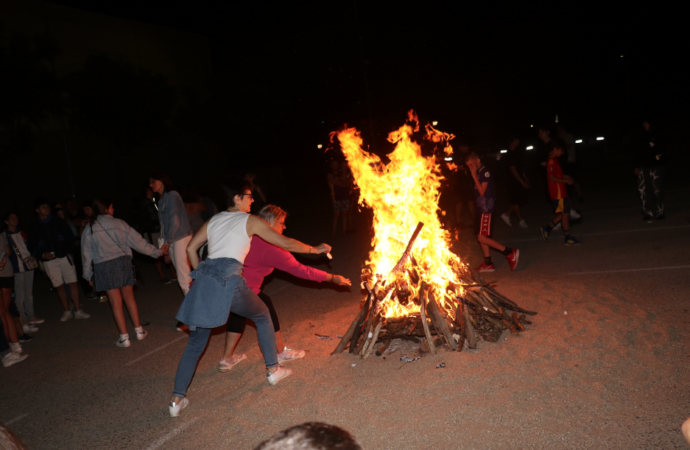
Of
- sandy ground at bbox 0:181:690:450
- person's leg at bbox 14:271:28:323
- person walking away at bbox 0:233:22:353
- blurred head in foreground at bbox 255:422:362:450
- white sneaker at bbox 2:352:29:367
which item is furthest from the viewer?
person's leg at bbox 14:271:28:323

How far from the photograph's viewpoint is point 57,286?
28.8 feet

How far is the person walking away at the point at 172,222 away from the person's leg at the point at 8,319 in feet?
7.36

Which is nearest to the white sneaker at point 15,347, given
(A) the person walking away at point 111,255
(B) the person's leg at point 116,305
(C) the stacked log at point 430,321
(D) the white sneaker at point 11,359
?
(D) the white sneaker at point 11,359

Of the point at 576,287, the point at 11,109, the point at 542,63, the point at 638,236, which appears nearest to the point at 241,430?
the point at 576,287

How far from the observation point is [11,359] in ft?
22.8

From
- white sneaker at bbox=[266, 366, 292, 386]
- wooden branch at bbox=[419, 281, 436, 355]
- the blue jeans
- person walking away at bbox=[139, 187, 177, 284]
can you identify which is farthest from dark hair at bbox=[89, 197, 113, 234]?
wooden branch at bbox=[419, 281, 436, 355]

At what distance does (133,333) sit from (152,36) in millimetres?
26928

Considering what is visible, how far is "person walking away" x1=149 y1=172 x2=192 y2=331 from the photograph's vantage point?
7.39 meters

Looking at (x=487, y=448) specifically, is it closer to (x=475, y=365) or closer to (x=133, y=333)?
(x=475, y=365)

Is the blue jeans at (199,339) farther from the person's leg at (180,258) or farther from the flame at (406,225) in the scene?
the person's leg at (180,258)

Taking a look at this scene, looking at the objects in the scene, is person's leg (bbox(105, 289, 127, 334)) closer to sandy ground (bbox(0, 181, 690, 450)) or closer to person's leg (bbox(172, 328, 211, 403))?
sandy ground (bbox(0, 181, 690, 450))

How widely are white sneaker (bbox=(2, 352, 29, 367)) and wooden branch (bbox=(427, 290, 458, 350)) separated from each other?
5633mm

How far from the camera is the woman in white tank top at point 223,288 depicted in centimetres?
465

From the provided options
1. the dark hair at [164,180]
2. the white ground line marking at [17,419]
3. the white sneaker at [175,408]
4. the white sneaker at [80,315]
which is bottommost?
the white ground line marking at [17,419]
